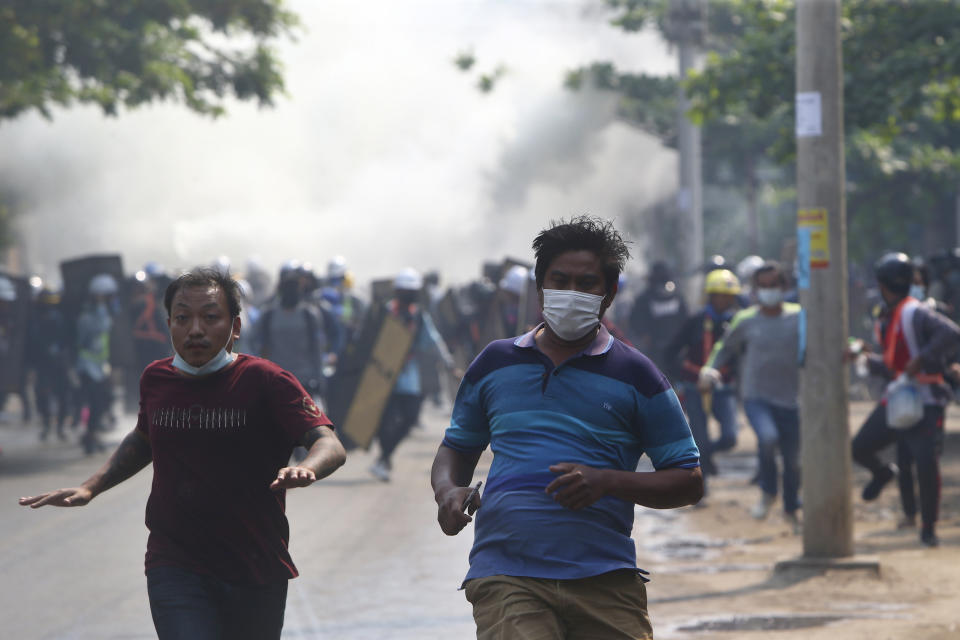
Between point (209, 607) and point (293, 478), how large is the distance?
49 centimetres

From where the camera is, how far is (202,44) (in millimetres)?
19594

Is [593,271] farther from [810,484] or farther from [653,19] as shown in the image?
[653,19]

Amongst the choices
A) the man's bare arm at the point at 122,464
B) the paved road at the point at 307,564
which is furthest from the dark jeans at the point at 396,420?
the man's bare arm at the point at 122,464

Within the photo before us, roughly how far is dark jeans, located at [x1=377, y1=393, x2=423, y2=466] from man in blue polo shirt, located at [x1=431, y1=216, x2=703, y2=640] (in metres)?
8.75

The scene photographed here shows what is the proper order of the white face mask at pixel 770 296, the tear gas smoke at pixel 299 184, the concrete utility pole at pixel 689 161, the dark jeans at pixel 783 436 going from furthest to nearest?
the tear gas smoke at pixel 299 184, the concrete utility pole at pixel 689 161, the dark jeans at pixel 783 436, the white face mask at pixel 770 296

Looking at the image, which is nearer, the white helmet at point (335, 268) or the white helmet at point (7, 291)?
the white helmet at point (7, 291)

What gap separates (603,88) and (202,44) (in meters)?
9.50

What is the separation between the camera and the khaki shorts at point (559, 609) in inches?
128

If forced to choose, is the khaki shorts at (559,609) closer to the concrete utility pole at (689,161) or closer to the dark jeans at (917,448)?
the dark jeans at (917,448)

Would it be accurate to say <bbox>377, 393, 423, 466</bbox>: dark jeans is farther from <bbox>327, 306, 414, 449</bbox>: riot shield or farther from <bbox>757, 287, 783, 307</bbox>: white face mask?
<bbox>757, 287, 783, 307</bbox>: white face mask

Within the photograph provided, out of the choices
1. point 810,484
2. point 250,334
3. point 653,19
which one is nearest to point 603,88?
point 653,19

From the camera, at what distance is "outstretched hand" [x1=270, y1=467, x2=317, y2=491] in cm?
343

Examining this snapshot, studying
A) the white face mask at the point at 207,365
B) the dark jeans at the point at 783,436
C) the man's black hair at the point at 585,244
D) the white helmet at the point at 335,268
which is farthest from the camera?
the white helmet at the point at 335,268

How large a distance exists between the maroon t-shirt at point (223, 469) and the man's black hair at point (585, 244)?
764mm
